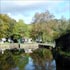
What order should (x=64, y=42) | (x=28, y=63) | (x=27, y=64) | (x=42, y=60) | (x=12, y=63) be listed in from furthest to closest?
(x=42, y=60) → (x=12, y=63) → (x=28, y=63) → (x=27, y=64) → (x=64, y=42)

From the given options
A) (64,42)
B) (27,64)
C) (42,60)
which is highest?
(64,42)

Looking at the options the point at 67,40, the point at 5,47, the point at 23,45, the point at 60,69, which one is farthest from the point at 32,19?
the point at 60,69

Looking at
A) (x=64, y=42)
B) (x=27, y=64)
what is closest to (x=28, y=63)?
(x=27, y=64)

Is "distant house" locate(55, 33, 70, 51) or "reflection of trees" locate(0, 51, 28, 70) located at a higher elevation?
"distant house" locate(55, 33, 70, 51)

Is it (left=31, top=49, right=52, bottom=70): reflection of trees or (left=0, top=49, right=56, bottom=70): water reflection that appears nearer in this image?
(left=0, top=49, right=56, bottom=70): water reflection

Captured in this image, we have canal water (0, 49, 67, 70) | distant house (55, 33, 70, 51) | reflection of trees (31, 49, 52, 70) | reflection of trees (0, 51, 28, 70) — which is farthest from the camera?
distant house (55, 33, 70, 51)

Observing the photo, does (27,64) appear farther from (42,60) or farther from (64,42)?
(42,60)

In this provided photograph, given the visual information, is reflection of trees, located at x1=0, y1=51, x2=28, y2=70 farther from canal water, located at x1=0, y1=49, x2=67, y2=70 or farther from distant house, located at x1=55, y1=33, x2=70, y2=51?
distant house, located at x1=55, y1=33, x2=70, y2=51

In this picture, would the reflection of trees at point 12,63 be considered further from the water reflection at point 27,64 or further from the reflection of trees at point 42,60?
the reflection of trees at point 42,60

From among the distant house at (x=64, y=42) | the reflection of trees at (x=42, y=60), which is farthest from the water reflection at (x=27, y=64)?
the distant house at (x=64, y=42)

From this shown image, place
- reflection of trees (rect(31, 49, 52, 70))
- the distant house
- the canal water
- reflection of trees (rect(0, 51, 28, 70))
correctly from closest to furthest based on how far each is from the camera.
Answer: the canal water < reflection of trees (rect(0, 51, 28, 70)) < reflection of trees (rect(31, 49, 52, 70)) < the distant house

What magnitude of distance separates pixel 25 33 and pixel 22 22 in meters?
7.16

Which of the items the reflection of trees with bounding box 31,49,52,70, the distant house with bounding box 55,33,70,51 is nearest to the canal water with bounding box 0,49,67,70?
the reflection of trees with bounding box 31,49,52,70

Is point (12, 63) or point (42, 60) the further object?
point (42, 60)
